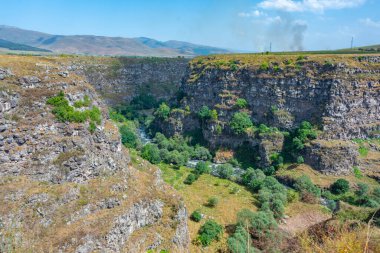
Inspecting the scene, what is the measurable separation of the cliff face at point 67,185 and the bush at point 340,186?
2637 centimetres

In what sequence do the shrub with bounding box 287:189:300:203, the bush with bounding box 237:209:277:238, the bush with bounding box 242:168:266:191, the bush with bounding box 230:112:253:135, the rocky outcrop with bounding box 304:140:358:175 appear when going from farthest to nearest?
the bush with bounding box 230:112:253:135
the rocky outcrop with bounding box 304:140:358:175
the bush with bounding box 242:168:266:191
the shrub with bounding box 287:189:300:203
the bush with bounding box 237:209:277:238

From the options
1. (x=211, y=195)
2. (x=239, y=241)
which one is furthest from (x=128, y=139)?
(x=239, y=241)

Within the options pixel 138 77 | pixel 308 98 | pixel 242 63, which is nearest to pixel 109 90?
pixel 138 77

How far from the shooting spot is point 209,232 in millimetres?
32188

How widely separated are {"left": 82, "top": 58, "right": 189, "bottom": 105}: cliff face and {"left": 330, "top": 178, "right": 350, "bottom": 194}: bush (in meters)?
60.2

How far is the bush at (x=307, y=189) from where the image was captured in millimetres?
43772

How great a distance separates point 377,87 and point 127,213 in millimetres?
47867

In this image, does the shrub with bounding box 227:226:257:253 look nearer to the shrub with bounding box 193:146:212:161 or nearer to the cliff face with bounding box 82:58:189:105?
the shrub with bounding box 193:146:212:161

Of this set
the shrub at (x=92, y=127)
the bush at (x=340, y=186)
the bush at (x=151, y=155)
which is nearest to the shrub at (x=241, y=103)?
the bush at (x=151, y=155)

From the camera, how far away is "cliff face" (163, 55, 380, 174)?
178 feet

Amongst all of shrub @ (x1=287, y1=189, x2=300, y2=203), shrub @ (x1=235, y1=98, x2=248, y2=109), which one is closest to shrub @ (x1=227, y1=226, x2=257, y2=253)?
shrub @ (x1=287, y1=189, x2=300, y2=203)

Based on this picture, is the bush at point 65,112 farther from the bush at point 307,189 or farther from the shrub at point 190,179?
the bush at point 307,189

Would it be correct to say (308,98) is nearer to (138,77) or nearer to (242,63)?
(242,63)

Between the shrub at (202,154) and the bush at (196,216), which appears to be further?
the shrub at (202,154)
